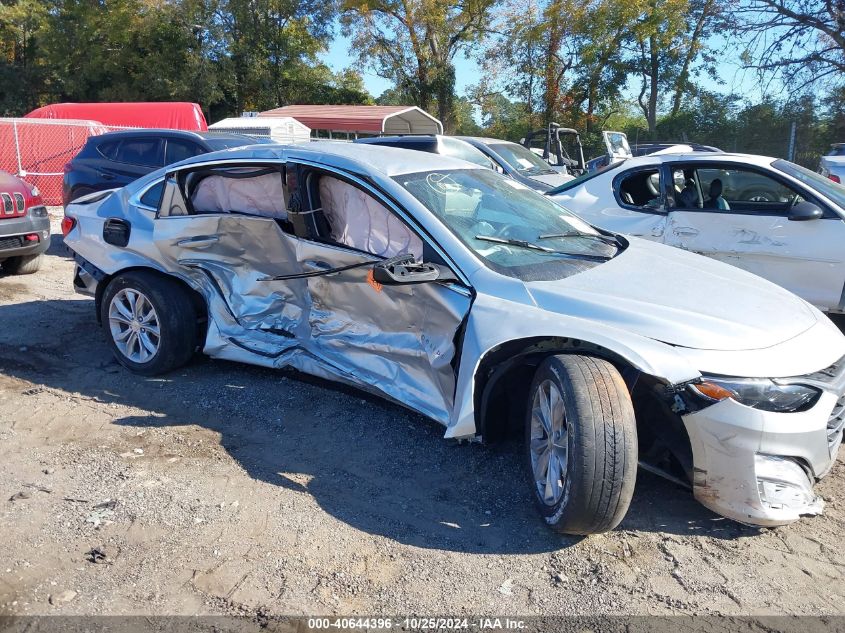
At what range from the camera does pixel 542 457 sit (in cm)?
326

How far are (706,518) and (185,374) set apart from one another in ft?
11.5

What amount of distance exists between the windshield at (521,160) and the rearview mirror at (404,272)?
7.90 meters

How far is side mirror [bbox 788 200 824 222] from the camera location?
5668mm

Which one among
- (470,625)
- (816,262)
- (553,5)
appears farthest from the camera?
(553,5)

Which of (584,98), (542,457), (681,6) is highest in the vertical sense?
(681,6)

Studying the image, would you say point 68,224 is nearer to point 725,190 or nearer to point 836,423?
point 836,423

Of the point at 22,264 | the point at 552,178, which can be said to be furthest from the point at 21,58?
the point at 552,178

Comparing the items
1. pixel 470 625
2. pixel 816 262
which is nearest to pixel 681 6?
pixel 816 262

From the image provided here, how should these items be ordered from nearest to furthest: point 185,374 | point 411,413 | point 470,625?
point 470,625 → point 411,413 → point 185,374

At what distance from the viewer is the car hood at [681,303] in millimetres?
3061

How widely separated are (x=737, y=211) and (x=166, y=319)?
481 centimetres

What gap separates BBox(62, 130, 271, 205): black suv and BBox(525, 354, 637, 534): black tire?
7530 millimetres

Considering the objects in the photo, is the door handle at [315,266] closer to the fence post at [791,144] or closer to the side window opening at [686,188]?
the side window opening at [686,188]

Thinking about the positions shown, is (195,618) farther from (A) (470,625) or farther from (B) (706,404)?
(B) (706,404)
